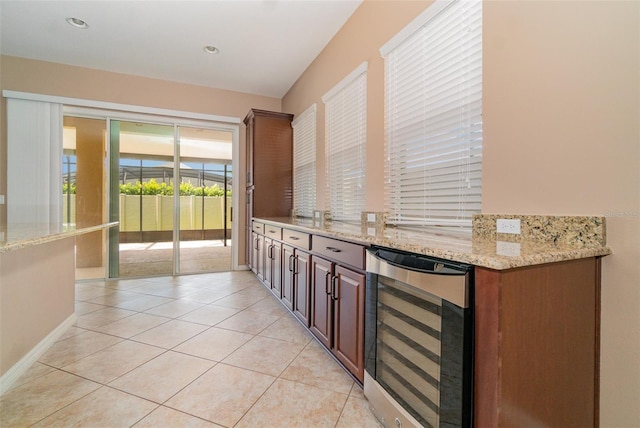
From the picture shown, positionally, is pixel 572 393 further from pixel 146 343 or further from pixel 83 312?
pixel 83 312

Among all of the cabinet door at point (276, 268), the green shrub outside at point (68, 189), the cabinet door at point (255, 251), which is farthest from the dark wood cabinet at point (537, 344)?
the green shrub outside at point (68, 189)

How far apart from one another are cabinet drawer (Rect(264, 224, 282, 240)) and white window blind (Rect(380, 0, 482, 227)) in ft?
4.12

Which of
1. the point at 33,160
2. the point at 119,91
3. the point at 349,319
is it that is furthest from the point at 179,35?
the point at 349,319

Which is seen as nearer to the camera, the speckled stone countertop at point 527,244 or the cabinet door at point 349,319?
the speckled stone countertop at point 527,244

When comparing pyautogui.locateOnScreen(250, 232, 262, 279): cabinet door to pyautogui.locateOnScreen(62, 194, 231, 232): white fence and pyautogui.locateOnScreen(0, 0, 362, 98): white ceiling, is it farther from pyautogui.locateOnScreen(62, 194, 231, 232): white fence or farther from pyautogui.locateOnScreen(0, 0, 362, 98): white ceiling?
pyautogui.locateOnScreen(0, 0, 362, 98): white ceiling

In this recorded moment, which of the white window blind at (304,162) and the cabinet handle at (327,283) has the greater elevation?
the white window blind at (304,162)

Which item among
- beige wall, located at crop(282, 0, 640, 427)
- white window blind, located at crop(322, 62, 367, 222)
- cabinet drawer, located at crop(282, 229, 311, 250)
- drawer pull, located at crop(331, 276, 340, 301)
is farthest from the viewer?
white window blind, located at crop(322, 62, 367, 222)

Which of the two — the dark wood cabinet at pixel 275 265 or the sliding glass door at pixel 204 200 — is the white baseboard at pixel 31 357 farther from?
the sliding glass door at pixel 204 200

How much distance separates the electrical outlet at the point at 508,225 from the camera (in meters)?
1.44

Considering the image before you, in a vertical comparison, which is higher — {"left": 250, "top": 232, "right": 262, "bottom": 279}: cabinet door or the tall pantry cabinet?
the tall pantry cabinet

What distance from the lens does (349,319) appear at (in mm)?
1827

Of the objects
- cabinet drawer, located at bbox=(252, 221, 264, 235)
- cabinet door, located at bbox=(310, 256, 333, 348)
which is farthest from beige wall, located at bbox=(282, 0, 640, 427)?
cabinet drawer, located at bbox=(252, 221, 264, 235)

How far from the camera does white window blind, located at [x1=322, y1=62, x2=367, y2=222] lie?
109 inches

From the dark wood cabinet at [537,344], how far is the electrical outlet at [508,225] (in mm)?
329
